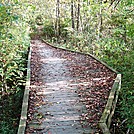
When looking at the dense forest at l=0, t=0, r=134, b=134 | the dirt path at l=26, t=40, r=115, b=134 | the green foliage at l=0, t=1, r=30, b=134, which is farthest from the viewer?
the green foliage at l=0, t=1, r=30, b=134

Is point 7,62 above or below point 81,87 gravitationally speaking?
above

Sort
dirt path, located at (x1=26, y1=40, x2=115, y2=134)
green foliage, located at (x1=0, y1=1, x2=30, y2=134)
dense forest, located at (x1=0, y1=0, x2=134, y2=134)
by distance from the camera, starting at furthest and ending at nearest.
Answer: green foliage, located at (x1=0, y1=1, x2=30, y2=134) < dense forest, located at (x1=0, y1=0, x2=134, y2=134) < dirt path, located at (x1=26, y1=40, x2=115, y2=134)

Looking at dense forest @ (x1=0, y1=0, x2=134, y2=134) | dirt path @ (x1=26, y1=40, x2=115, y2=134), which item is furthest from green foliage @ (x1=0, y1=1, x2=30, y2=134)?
dirt path @ (x1=26, y1=40, x2=115, y2=134)

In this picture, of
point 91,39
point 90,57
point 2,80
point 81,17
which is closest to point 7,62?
point 2,80

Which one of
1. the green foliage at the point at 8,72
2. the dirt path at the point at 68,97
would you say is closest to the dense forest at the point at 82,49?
the green foliage at the point at 8,72

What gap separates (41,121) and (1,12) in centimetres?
354

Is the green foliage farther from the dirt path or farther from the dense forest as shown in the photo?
the dirt path

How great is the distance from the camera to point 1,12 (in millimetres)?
7066

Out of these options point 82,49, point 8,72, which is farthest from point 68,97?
point 82,49

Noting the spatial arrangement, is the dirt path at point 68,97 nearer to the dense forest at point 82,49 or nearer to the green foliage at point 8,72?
the dense forest at point 82,49

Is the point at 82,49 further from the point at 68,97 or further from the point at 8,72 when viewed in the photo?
the point at 68,97

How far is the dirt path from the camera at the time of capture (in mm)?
5371

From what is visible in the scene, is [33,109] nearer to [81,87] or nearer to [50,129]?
[50,129]

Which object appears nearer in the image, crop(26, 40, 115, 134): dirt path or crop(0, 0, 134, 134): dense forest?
crop(26, 40, 115, 134): dirt path
